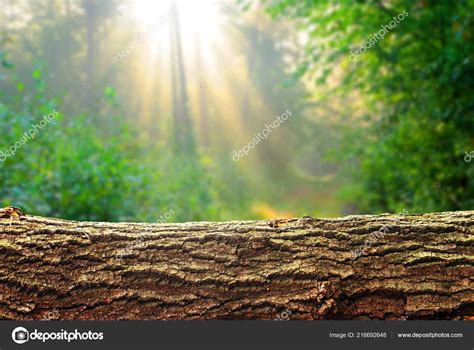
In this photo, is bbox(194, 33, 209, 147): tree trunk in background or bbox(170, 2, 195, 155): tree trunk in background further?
bbox(194, 33, 209, 147): tree trunk in background

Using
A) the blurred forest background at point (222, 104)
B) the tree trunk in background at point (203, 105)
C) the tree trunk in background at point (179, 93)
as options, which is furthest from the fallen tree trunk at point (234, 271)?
the tree trunk in background at point (203, 105)

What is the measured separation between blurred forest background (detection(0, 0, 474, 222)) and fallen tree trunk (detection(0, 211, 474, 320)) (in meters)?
2.43

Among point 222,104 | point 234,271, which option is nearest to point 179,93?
point 222,104

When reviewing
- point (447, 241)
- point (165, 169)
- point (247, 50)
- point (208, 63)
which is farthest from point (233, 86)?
point (447, 241)

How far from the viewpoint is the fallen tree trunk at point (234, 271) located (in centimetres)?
198

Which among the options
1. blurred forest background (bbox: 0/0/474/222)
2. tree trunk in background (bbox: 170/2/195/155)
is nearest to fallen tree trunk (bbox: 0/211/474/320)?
blurred forest background (bbox: 0/0/474/222)

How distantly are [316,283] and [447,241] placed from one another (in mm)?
679

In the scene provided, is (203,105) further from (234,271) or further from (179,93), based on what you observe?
(234,271)

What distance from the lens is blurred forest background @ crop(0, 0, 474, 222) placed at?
5.30m

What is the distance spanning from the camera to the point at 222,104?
16.2 meters

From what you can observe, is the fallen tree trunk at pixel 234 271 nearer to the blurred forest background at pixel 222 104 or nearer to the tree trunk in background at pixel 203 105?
the blurred forest background at pixel 222 104

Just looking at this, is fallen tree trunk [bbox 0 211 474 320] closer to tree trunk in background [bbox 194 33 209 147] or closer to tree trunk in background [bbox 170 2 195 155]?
tree trunk in background [bbox 170 2 195 155]

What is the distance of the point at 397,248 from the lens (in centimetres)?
216

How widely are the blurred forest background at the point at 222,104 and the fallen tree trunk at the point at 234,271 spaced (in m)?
2.43
